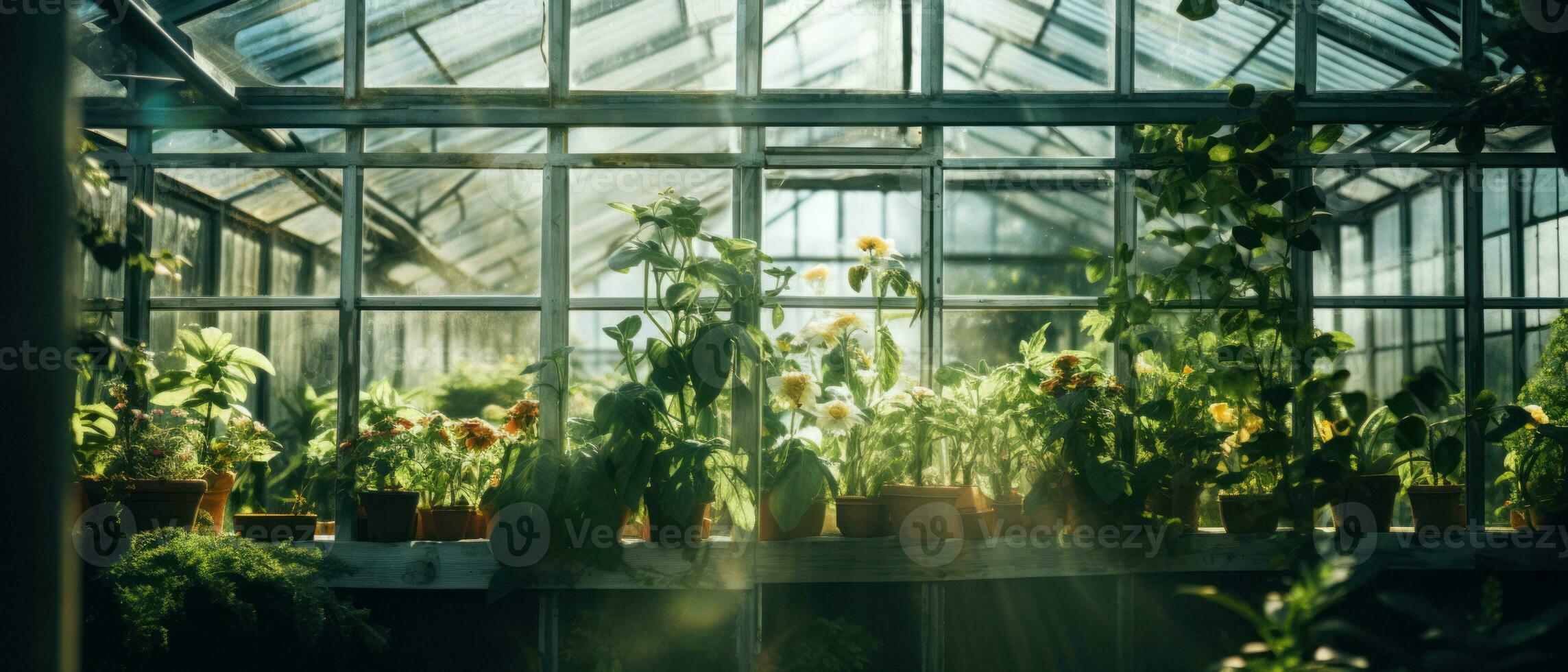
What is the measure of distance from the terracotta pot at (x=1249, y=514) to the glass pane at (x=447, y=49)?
329 cm

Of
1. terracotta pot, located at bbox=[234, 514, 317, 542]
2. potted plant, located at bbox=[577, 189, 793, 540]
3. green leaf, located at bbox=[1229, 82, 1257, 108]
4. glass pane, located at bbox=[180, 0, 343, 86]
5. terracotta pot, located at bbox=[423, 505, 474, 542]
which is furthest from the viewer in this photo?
glass pane, located at bbox=[180, 0, 343, 86]


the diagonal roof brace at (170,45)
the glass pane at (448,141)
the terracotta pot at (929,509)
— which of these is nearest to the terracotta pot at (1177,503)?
the terracotta pot at (929,509)

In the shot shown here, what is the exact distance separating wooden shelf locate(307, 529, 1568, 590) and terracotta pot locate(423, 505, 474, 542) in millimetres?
55

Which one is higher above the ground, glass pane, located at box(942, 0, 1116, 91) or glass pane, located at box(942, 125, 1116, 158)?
glass pane, located at box(942, 0, 1116, 91)

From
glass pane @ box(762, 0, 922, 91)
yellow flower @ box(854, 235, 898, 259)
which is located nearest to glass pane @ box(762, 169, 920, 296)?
Result: yellow flower @ box(854, 235, 898, 259)

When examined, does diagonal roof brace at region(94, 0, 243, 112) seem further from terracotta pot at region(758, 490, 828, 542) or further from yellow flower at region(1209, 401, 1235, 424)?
yellow flower at region(1209, 401, 1235, 424)

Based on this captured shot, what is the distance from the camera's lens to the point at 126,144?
14.0 feet

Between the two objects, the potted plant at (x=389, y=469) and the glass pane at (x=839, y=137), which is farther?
the glass pane at (x=839, y=137)

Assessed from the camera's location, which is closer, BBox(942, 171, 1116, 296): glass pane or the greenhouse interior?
the greenhouse interior

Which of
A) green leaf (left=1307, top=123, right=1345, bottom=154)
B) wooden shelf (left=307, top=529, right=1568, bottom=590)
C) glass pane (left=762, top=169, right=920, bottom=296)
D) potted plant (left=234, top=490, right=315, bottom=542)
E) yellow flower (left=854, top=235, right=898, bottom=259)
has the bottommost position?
wooden shelf (left=307, top=529, right=1568, bottom=590)

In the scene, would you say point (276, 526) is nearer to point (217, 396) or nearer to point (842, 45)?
point (217, 396)

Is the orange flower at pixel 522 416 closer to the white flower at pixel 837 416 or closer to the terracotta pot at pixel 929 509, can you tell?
the white flower at pixel 837 416

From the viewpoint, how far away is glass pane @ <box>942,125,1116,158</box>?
4.35 meters

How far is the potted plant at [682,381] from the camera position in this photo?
141 inches
